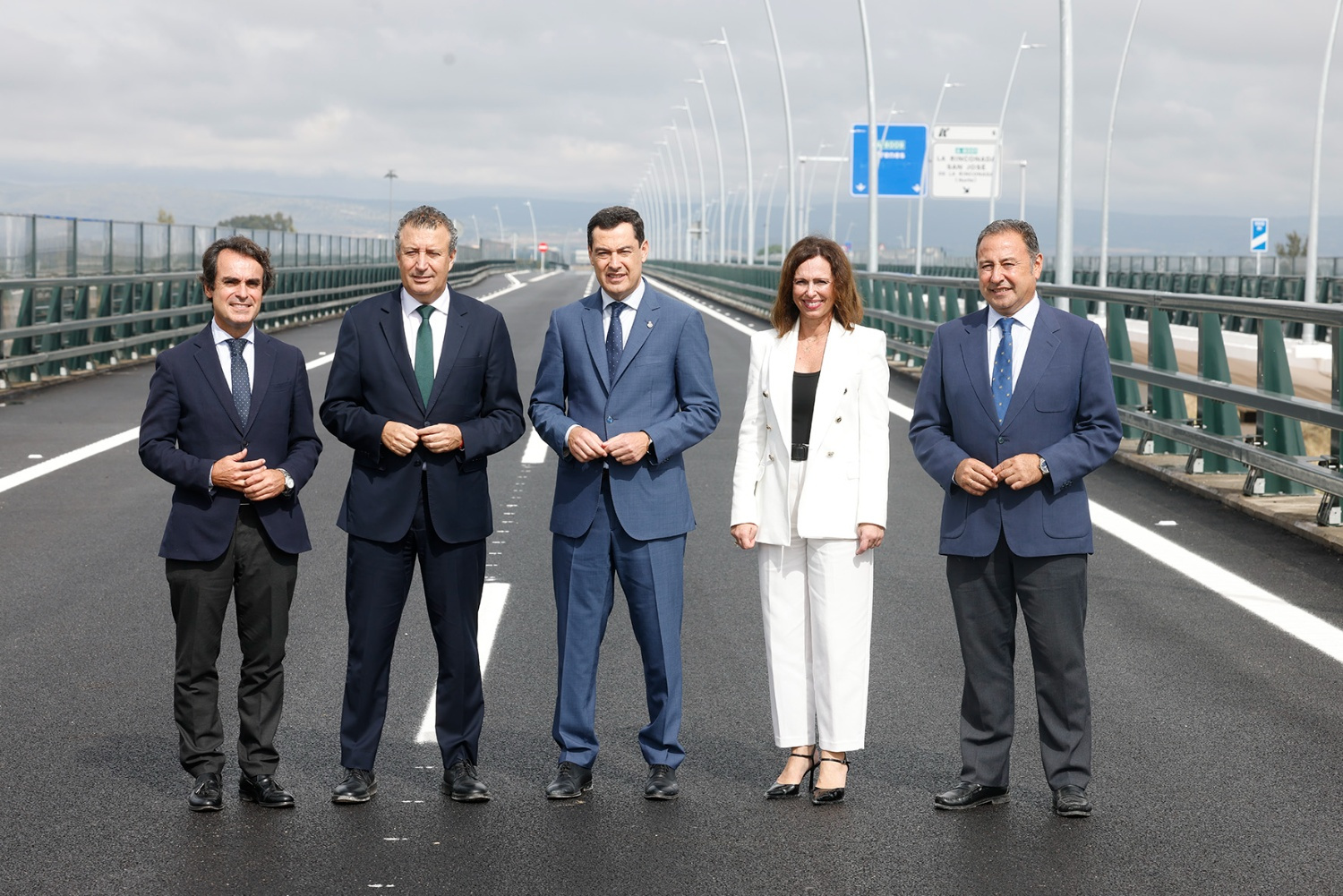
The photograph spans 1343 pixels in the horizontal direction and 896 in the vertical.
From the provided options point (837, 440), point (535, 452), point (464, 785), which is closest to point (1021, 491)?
point (837, 440)

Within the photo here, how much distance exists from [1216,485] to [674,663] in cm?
710

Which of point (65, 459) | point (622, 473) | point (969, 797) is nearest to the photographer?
point (969, 797)

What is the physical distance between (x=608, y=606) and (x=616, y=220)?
1228 mm

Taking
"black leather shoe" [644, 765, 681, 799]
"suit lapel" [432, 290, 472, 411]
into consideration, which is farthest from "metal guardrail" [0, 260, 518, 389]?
"black leather shoe" [644, 765, 681, 799]

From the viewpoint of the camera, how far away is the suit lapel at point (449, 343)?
17.5ft

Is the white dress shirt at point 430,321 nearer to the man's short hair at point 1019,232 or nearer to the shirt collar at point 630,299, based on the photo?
the shirt collar at point 630,299

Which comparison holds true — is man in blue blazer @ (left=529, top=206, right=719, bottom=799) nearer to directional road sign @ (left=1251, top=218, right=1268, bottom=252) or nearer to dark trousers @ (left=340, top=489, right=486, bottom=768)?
dark trousers @ (left=340, top=489, right=486, bottom=768)

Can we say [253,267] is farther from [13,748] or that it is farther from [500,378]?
[13,748]

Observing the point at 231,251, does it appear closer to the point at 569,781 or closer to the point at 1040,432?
the point at 569,781

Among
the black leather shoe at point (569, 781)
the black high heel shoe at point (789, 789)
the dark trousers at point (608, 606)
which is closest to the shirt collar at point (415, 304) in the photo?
the dark trousers at point (608, 606)

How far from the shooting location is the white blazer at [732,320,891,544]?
5379 mm

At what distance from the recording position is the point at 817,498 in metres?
5.38

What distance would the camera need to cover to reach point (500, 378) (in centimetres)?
542

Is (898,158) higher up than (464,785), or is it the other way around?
(898,158)
